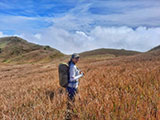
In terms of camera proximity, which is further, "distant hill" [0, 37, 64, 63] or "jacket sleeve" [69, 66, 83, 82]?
"distant hill" [0, 37, 64, 63]

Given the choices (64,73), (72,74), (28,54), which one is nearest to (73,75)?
(72,74)

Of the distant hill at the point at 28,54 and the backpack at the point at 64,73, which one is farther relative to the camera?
the distant hill at the point at 28,54

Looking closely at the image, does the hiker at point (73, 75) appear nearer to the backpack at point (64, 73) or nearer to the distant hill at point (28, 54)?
the backpack at point (64, 73)

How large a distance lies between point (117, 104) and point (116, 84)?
1.86 meters

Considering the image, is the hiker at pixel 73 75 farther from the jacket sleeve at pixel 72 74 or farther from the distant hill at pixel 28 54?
the distant hill at pixel 28 54

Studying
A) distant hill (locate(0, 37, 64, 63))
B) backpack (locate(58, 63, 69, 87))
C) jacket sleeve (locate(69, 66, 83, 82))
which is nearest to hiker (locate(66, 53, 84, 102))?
jacket sleeve (locate(69, 66, 83, 82))

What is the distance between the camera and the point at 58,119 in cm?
247

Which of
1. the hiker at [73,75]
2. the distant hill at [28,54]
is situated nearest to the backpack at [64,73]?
the hiker at [73,75]

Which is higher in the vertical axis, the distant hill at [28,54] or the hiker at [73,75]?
the distant hill at [28,54]

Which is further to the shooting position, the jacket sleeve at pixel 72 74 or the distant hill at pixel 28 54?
the distant hill at pixel 28 54

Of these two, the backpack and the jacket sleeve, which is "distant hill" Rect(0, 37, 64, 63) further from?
the jacket sleeve

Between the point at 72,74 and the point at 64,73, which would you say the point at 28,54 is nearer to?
the point at 64,73

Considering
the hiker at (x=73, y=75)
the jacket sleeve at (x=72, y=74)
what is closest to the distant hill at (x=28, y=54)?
the hiker at (x=73, y=75)

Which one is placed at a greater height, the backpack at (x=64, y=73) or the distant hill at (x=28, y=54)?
the distant hill at (x=28, y=54)
